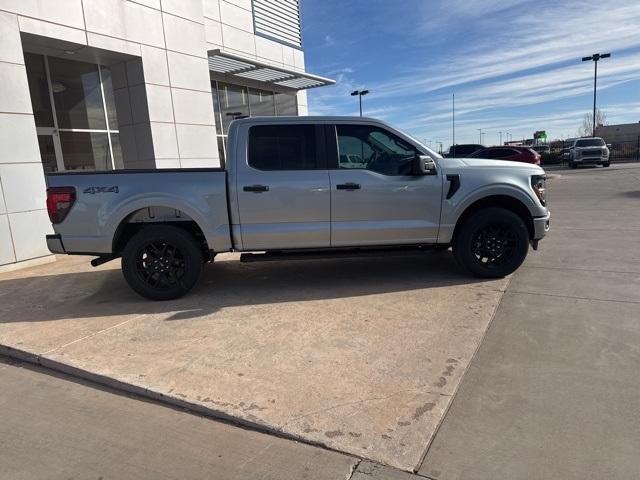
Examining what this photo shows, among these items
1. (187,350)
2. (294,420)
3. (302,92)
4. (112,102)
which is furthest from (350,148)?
(302,92)

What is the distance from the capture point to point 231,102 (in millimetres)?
16266

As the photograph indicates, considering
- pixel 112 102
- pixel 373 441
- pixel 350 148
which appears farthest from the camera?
pixel 112 102

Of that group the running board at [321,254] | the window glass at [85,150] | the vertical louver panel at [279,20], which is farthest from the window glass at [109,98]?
the running board at [321,254]

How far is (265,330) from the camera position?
4656 millimetres

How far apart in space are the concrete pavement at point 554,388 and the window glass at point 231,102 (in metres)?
12.2

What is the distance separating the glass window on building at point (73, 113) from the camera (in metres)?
10.2

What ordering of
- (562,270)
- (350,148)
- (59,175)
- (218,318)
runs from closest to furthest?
(218,318) < (59,175) < (350,148) < (562,270)

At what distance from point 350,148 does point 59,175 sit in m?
3.34

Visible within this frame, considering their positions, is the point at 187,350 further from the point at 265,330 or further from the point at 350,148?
the point at 350,148

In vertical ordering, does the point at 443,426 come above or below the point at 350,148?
below

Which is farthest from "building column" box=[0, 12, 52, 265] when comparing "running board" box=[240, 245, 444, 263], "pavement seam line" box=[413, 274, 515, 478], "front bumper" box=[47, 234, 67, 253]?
"pavement seam line" box=[413, 274, 515, 478]

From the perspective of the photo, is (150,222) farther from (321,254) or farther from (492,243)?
(492,243)

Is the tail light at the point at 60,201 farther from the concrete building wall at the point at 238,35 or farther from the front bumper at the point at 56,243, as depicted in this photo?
the concrete building wall at the point at 238,35

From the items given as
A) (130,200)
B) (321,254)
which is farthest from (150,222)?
(321,254)
